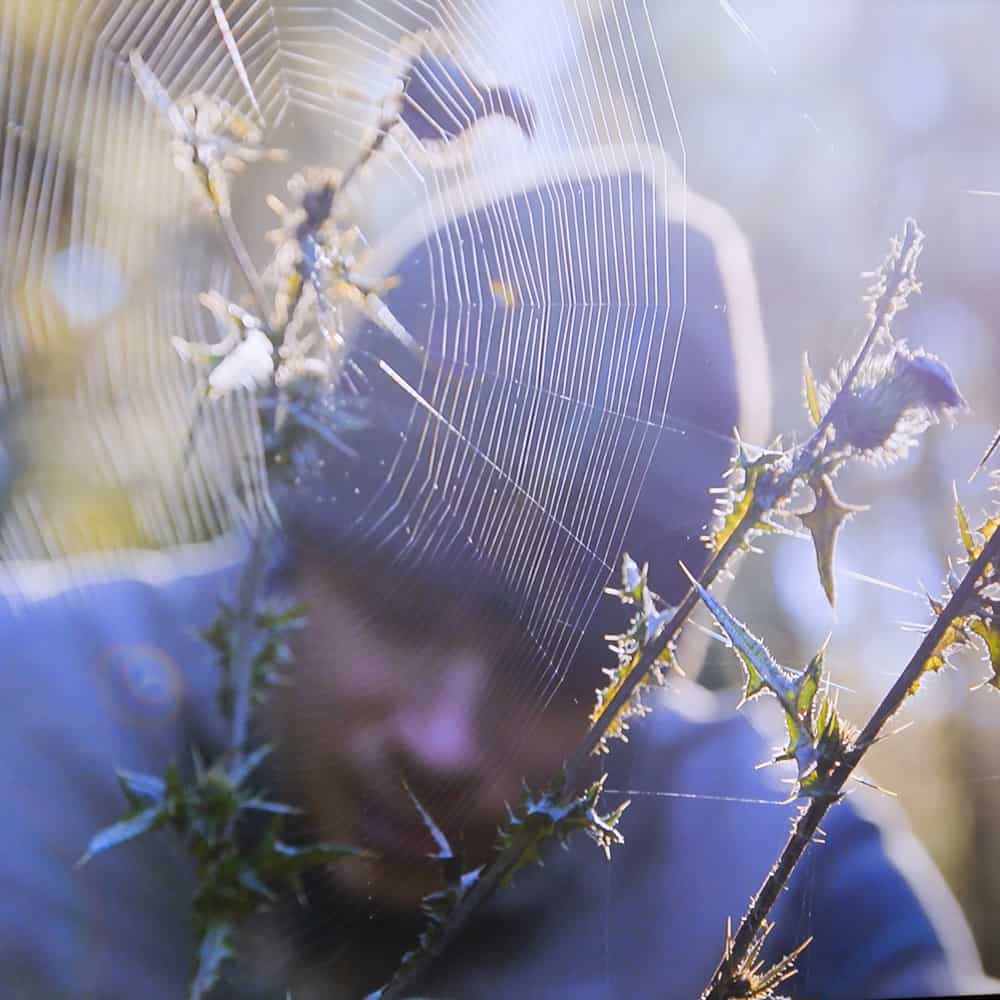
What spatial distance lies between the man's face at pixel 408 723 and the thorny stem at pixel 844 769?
0.24 m

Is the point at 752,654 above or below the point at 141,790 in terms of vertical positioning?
above

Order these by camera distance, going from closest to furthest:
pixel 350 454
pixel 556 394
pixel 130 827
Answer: pixel 130 827 < pixel 350 454 < pixel 556 394

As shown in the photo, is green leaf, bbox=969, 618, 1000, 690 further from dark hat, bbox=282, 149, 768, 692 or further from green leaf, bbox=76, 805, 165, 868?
green leaf, bbox=76, 805, 165, 868

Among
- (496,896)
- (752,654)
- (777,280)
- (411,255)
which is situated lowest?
(496,896)

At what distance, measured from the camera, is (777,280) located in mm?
929

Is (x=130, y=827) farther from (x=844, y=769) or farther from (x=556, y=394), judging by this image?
(x=556, y=394)

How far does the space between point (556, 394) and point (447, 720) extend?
0.33m

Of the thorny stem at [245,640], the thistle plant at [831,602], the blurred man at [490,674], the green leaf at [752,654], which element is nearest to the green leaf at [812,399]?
the thistle plant at [831,602]

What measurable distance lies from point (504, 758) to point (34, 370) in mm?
513

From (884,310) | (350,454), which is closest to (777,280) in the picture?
(884,310)

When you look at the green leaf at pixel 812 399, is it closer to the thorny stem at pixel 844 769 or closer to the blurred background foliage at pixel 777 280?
the thorny stem at pixel 844 769

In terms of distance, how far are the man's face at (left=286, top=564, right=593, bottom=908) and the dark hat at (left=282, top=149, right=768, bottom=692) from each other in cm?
4

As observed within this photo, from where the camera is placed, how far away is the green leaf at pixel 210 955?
0.38m

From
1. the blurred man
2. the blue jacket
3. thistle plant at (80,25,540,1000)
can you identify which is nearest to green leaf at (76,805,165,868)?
thistle plant at (80,25,540,1000)
